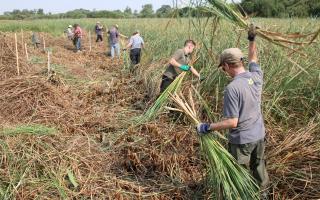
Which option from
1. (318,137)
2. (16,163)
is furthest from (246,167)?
(16,163)

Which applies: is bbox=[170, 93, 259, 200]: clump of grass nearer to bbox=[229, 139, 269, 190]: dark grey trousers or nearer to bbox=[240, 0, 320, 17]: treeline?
bbox=[229, 139, 269, 190]: dark grey trousers

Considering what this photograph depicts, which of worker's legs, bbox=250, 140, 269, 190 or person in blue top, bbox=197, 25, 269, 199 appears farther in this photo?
worker's legs, bbox=250, 140, 269, 190

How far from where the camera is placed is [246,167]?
3248mm

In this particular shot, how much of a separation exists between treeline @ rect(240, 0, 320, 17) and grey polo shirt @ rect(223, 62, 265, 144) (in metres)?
2.49

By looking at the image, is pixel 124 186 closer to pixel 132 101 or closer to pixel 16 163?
pixel 16 163

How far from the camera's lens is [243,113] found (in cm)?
305

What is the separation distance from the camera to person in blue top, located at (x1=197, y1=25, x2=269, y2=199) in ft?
9.70

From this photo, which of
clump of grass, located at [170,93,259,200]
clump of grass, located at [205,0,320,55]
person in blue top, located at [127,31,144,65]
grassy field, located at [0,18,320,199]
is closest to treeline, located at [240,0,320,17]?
grassy field, located at [0,18,320,199]

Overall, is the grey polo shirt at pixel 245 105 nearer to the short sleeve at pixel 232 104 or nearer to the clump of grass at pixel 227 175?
the short sleeve at pixel 232 104

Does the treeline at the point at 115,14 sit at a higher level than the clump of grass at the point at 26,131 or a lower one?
higher

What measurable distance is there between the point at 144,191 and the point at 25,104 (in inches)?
135

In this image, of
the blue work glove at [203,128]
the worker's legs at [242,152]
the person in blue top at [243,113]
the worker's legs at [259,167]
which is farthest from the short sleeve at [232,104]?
the worker's legs at [259,167]

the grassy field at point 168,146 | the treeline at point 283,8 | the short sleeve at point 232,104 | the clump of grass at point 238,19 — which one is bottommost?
the grassy field at point 168,146

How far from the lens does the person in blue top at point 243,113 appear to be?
296 centimetres
